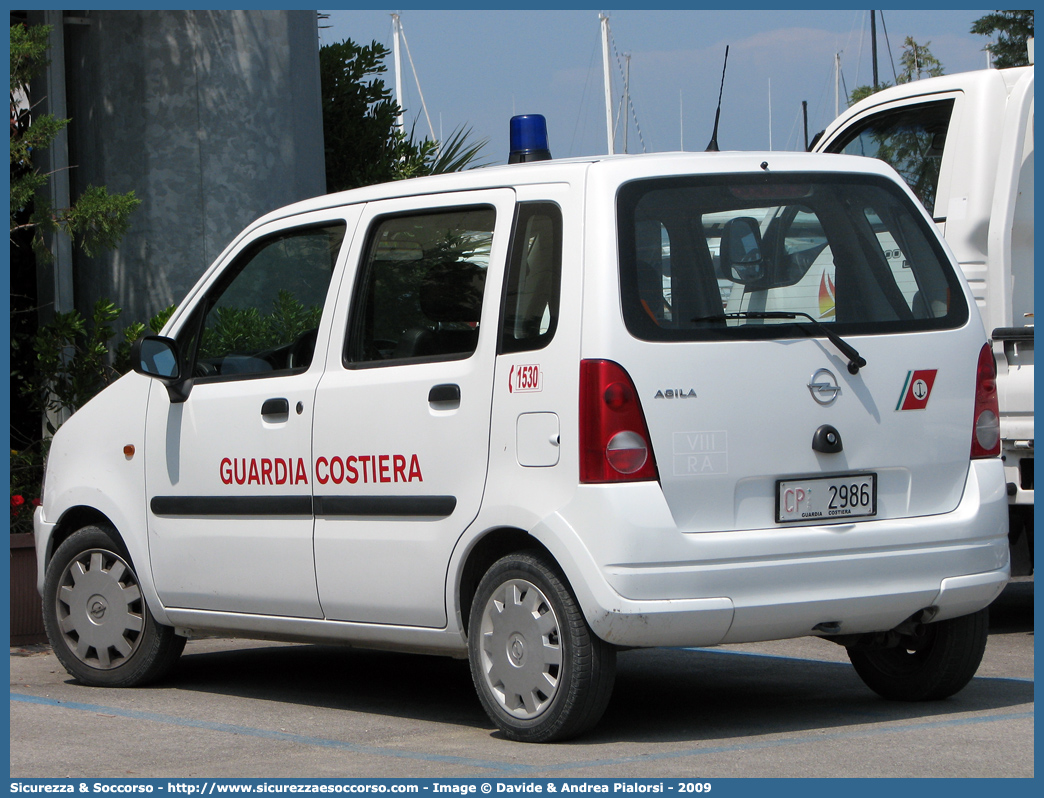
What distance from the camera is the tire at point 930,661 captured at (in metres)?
5.77

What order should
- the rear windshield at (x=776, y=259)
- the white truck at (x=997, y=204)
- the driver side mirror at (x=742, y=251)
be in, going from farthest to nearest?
the white truck at (x=997, y=204)
the driver side mirror at (x=742, y=251)
the rear windshield at (x=776, y=259)

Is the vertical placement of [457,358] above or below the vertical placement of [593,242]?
below

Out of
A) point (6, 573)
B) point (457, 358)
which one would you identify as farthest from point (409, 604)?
point (6, 573)

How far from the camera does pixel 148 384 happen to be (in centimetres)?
672

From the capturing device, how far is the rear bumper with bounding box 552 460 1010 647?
195 inches

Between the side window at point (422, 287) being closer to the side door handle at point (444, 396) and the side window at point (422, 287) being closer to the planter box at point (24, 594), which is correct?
the side door handle at point (444, 396)

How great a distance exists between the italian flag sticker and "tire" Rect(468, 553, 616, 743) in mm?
1343

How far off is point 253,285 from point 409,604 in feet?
5.37

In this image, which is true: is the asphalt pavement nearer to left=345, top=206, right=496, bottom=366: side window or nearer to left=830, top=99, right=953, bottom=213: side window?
left=345, top=206, right=496, bottom=366: side window

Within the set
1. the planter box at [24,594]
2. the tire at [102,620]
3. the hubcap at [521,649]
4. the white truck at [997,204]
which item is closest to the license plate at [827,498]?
the hubcap at [521,649]

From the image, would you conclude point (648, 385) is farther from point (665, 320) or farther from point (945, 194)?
point (945, 194)

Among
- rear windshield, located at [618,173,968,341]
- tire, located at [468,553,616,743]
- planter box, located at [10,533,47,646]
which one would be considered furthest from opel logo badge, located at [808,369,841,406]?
planter box, located at [10,533,47,646]

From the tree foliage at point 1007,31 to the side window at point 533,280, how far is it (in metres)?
29.6

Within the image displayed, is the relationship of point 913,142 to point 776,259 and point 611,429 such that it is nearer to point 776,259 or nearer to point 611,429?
point 776,259
